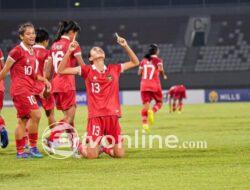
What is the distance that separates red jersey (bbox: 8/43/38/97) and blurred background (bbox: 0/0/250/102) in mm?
38469

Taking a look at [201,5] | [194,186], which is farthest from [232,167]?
[201,5]

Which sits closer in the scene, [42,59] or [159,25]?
[42,59]

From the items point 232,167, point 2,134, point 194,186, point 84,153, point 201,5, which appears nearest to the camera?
point 194,186

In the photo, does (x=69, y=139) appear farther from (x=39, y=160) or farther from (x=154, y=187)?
(x=154, y=187)

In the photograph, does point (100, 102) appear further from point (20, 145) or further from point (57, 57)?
point (57, 57)

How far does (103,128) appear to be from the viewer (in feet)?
39.7

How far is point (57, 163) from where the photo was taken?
11.3 metres

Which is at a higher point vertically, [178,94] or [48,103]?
[178,94]

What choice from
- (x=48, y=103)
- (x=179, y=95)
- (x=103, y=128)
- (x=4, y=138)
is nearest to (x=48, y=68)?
(x=48, y=103)

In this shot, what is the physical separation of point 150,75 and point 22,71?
32.7 feet

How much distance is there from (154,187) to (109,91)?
3898mm

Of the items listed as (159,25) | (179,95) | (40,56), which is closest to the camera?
(40,56)

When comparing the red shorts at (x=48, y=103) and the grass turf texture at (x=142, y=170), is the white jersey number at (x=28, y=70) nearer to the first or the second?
the grass turf texture at (x=142, y=170)

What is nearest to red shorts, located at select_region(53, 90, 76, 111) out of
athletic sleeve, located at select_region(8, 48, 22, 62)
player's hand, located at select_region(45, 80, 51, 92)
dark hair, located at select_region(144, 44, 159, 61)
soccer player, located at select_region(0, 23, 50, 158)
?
player's hand, located at select_region(45, 80, 51, 92)
